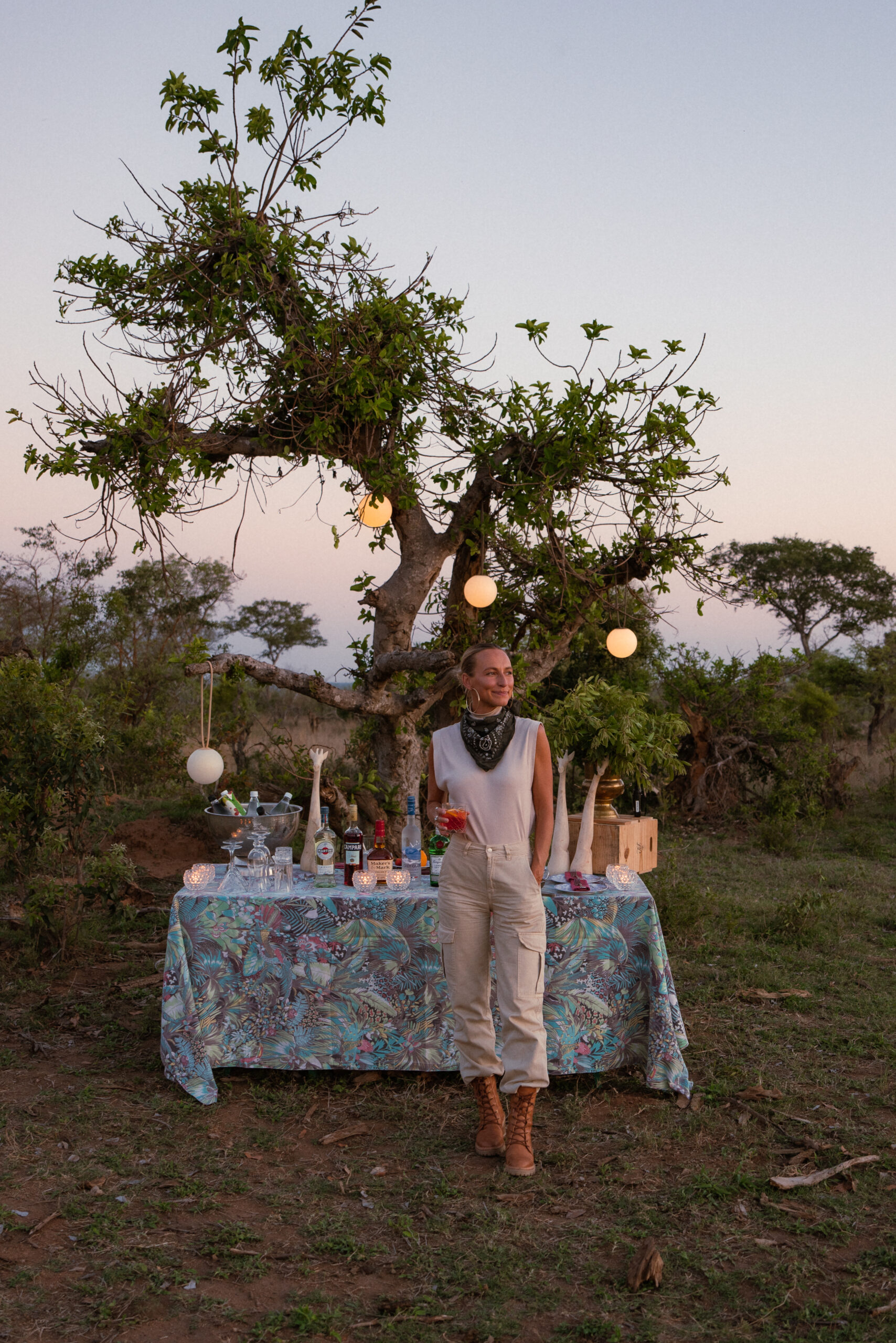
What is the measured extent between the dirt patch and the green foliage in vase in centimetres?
434

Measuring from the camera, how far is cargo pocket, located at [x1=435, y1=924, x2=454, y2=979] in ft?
11.1

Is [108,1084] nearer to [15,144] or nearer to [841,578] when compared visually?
[15,144]

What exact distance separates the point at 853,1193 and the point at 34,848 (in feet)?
14.5

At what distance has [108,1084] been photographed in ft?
13.0

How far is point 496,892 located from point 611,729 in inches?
48.4

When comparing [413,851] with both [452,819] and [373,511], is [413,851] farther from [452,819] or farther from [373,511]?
[373,511]

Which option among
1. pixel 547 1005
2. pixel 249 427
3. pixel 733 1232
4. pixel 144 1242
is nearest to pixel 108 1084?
pixel 144 1242

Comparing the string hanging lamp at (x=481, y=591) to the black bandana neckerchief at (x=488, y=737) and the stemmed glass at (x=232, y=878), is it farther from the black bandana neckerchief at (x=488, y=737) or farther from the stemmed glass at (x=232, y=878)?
the black bandana neckerchief at (x=488, y=737)

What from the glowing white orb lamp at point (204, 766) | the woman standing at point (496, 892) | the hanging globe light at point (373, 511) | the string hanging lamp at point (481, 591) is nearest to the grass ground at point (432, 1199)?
the woman standing at point (496, 892)

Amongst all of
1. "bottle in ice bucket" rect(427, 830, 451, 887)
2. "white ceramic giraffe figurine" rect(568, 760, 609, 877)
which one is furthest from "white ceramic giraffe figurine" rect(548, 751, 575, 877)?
"bottle in ice bucket" rect(427, 830, 451, 887)

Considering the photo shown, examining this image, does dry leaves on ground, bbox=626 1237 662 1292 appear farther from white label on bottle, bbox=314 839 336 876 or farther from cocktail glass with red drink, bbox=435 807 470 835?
white label on bottle, bbox=314 839 336 876

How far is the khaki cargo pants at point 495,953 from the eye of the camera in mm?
3297

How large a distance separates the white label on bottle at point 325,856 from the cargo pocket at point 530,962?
100 cm

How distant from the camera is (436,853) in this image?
4.27m
